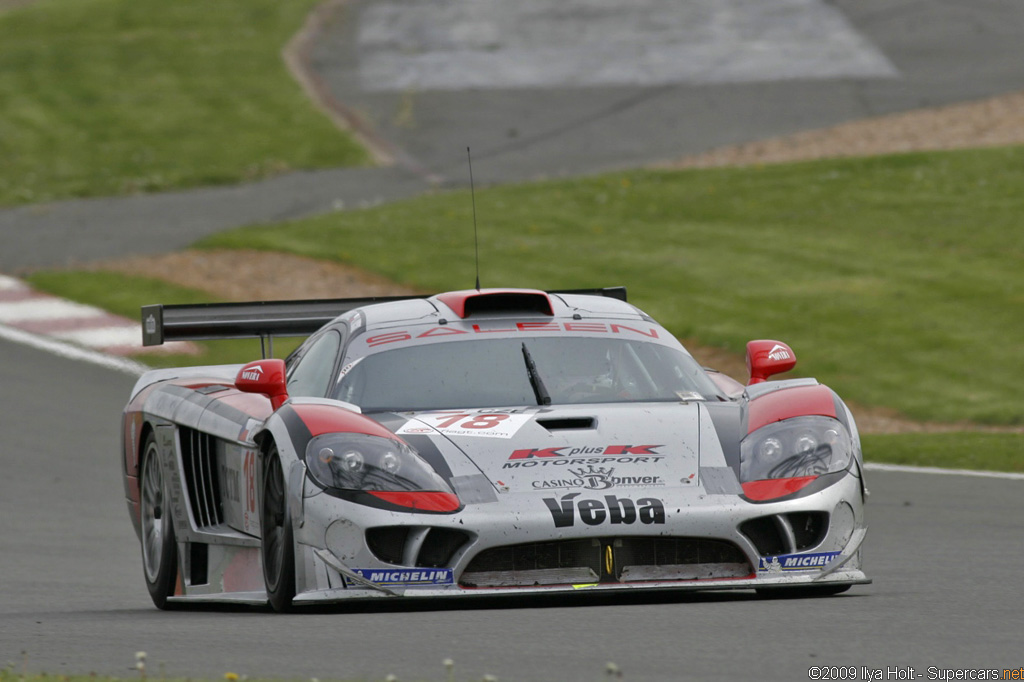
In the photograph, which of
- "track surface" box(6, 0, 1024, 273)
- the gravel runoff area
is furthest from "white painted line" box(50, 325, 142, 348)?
"track surface" box(6, 0, 1024, 273)

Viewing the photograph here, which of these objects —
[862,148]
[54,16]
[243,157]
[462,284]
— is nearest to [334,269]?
[462,284]

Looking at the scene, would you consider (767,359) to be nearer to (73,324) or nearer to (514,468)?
(514,468)

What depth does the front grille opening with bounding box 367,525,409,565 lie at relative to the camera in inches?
217

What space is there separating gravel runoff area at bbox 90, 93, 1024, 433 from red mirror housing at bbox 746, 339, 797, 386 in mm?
7755

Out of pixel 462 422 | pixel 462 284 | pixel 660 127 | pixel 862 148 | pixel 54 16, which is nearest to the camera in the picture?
pixel 462 422

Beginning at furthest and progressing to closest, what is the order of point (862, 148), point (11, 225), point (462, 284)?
point (862, 148) → point (11, 225) → point (462, 284)

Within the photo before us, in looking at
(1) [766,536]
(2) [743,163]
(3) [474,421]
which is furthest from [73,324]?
(1) [766,536]

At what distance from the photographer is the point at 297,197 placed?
2564 cm

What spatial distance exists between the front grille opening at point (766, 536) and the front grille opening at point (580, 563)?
0.12m

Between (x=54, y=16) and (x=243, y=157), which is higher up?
(x=54, y=16)

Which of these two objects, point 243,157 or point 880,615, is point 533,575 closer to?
point 880,615

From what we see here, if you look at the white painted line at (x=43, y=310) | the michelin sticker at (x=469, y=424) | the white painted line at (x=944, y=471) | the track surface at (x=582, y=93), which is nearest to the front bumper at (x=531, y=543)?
the michelin sticker at (x=469, y=424)

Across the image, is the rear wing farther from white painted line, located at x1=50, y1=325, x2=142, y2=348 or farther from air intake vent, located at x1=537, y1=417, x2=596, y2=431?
white painted line, located at x1=50, y1=325, x2=142, y2=348

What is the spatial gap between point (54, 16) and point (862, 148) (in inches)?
848
